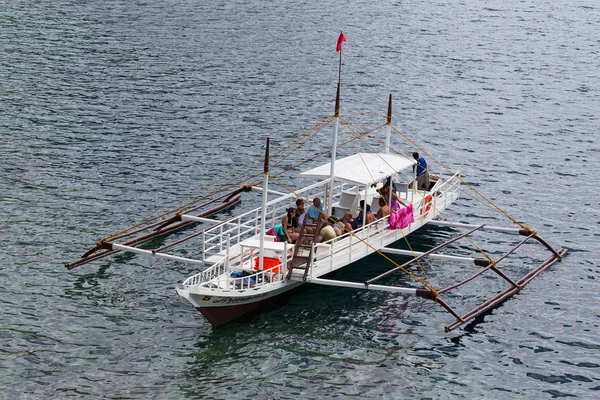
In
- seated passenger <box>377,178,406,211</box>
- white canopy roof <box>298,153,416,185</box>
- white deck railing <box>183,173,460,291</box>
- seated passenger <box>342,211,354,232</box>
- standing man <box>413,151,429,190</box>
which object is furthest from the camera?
standing man <box>413,151,429,190</box>

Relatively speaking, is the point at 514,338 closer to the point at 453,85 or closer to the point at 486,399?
the point at 486,399

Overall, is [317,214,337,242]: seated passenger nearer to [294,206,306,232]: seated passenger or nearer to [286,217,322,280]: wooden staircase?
[286,217,322,280]: wooden staircase

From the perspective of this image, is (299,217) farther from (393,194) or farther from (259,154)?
(259,154)

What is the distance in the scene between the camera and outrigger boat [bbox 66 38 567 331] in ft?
115

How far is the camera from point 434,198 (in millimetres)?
44625

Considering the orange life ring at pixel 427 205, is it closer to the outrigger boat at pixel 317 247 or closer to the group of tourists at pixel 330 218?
the outrigger boat at pixel 317 247

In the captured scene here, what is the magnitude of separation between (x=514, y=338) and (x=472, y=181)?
21.4 metres

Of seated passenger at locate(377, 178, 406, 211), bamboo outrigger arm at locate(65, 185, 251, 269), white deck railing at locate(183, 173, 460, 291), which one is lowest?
bamboo outrigger arm at locate(65, 185, 251, 269)

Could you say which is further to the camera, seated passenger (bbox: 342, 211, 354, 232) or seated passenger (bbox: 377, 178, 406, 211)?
seated passenger (bbox: 377, 178, 406, 211)

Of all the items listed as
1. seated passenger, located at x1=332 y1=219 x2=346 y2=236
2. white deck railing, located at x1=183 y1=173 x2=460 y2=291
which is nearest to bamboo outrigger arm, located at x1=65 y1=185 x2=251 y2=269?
white deck railing, located at x1=183 y1=173 x2=460 y2=291

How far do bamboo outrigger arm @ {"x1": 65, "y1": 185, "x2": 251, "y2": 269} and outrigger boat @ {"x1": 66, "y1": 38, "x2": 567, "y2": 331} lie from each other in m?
0.05

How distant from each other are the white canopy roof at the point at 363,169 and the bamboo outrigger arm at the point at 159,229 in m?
6.49

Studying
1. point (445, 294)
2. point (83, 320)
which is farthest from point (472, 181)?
point (83, 320)

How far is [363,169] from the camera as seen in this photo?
4078 centimetres
